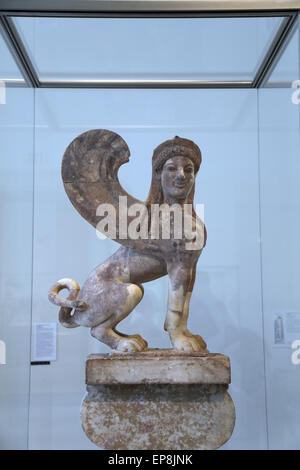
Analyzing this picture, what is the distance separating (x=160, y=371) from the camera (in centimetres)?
221

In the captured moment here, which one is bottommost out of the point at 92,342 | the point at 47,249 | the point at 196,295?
the point at 92,342

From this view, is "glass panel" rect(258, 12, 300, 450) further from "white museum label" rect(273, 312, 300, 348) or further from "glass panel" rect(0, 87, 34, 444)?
"glass panel" rect(0, 87, 34, 444)

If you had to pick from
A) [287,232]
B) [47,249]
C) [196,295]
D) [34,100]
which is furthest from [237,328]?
[34,100]

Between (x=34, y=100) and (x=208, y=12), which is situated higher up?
(x=208, y=12)

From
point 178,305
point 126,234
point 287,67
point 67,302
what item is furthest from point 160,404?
point 287,67

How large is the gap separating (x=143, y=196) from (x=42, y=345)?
44.8 inches

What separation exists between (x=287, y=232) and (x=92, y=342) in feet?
4.53

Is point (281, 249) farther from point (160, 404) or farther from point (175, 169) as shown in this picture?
point (160, 404)

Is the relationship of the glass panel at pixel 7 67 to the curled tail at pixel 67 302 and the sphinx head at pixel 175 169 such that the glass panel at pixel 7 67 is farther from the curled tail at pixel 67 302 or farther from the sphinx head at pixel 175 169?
the curled tail at pixel 67 302

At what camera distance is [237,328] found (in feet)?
10.5
